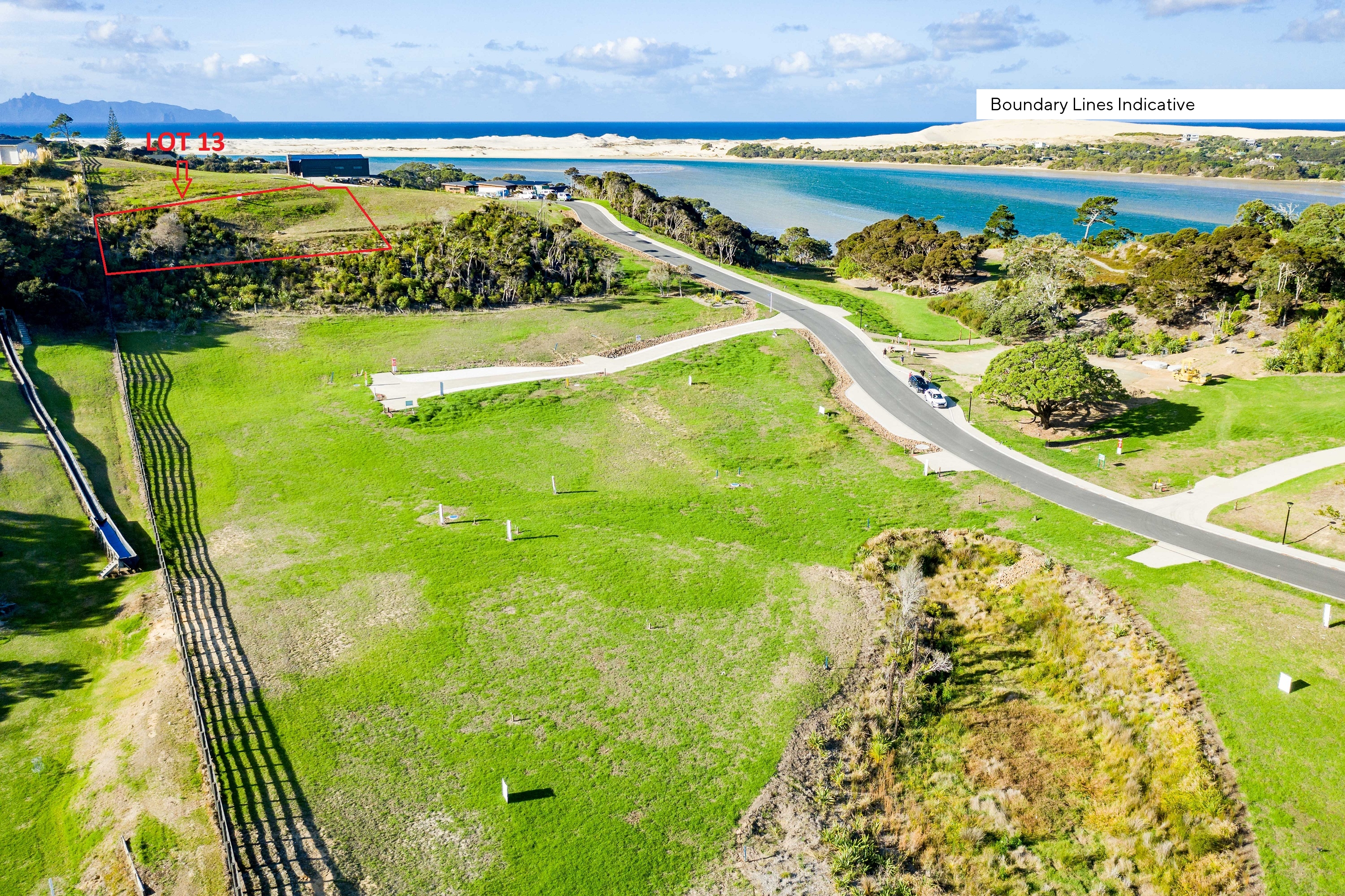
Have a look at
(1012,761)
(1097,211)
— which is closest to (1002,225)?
(1097,211)

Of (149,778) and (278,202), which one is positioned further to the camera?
(278,202)

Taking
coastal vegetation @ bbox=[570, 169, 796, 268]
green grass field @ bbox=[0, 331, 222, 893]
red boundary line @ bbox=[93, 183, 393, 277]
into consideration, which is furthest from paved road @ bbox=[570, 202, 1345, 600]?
green grass field @ bbox=[0, 331, 222, 893]

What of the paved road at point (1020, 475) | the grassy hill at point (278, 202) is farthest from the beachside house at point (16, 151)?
the paved road at point (1020, 475)

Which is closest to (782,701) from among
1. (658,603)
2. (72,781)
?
(658,603)

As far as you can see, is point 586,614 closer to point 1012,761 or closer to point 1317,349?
point 1012,761

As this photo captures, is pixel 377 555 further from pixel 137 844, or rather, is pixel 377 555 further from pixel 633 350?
pixel 633 350

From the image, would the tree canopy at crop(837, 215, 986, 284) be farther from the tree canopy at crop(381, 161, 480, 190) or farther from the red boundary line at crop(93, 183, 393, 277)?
the tree canopy at crop(381, 161, 480, 190)
